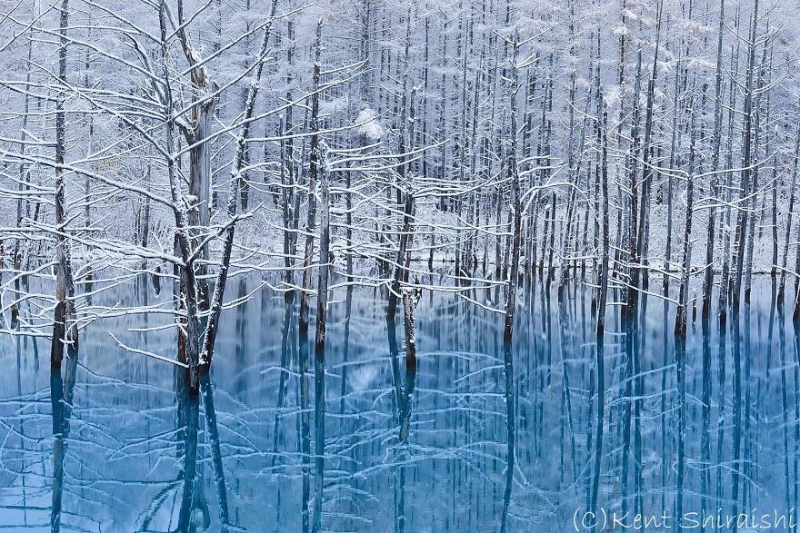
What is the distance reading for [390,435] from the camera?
1013 cm

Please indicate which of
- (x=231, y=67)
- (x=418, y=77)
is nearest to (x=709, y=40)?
(x=418, y=77)

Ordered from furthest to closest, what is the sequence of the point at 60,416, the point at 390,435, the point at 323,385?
the point at 323,385 → the point at 60,416 → the point at 390,435

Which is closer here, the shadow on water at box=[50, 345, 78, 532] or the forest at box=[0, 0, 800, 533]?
the shadow on water at box=[50, 345, 78, 532]

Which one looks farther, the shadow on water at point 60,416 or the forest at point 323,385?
the forest at point 323,385

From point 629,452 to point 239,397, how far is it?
20.4 ft

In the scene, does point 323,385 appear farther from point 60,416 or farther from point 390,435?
point 60,416

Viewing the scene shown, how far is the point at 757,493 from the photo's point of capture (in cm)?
795

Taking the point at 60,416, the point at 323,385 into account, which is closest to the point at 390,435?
the point at 323,385

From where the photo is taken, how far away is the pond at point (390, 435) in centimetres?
740

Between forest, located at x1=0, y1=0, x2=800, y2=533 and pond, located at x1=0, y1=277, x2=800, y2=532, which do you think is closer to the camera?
pond, located at x1=0, y1=277, x2=800, y2=532

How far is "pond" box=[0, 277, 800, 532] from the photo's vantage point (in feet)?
24.3

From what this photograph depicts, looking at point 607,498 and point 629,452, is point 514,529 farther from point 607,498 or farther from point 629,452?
point 629,452

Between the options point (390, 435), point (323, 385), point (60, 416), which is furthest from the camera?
point (323, 385)

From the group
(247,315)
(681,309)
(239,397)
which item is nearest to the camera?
(239,397)
